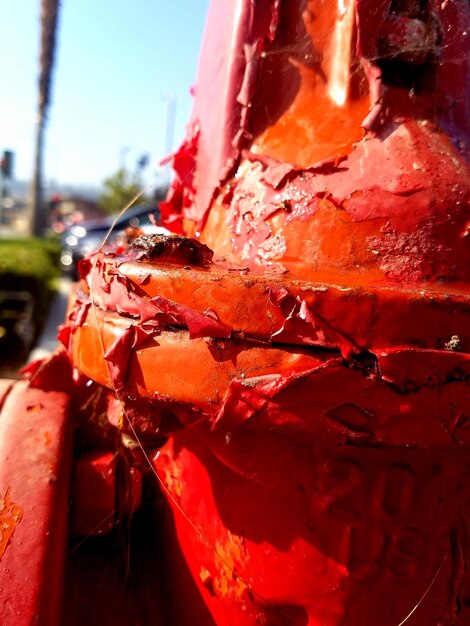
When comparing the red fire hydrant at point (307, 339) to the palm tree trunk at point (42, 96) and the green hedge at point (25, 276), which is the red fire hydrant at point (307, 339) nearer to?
the green hedge at point (25, 276)

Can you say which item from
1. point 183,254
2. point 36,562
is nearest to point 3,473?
point 36,562

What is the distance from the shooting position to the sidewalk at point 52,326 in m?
6.44

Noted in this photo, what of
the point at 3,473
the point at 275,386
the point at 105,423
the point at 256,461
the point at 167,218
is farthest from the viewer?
the point at 167,218

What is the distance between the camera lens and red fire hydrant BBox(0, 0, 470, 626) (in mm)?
824

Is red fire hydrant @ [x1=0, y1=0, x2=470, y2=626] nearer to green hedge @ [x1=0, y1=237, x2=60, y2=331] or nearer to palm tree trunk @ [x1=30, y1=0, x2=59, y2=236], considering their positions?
green hedge @ [x1=0, y1=237, x2=60, y2=331]

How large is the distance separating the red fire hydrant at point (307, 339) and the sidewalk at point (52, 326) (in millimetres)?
4470

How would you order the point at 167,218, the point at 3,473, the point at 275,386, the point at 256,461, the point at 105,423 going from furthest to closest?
the point at 167,218
the point at 105,423
the point at 3,473
the point at 256,461
the point at 275,386

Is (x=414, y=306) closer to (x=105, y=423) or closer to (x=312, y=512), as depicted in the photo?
(x=312, y=512)

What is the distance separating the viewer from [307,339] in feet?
2.71

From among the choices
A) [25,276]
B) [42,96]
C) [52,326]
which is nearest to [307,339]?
[25,276]

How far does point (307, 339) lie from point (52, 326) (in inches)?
319

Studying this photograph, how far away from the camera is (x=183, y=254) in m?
1.01

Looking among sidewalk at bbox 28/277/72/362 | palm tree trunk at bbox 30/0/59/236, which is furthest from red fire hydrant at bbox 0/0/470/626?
palm tree trunk at bbox 30/0/59/236

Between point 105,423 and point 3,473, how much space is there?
0.27m
